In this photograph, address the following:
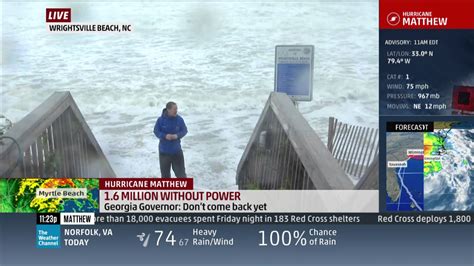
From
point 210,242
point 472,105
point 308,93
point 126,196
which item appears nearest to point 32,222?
point 126,196

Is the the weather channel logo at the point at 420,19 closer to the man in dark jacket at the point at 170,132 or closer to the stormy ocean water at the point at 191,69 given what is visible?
the stormy ocean water at the point at 191,69

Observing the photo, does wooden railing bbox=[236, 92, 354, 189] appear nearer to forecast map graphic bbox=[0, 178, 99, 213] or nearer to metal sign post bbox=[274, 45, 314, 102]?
metal sign post bbox=[274, 45, 314, 102]

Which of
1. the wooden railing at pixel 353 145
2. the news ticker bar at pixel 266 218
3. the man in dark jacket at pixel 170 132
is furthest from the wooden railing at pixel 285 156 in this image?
the man in dark jacket at pixel 170 132

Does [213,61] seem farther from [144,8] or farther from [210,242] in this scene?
[210,242]

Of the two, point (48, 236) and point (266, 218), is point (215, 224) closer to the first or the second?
point (266, 218)

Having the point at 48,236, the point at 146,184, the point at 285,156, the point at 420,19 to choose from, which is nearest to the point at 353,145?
the point at 285,156

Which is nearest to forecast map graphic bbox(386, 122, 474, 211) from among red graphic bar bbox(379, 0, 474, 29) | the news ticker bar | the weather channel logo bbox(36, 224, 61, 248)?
the news ticker bar
